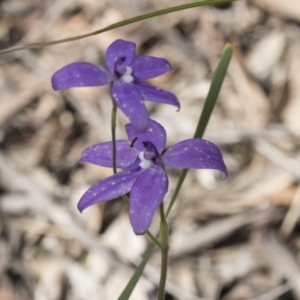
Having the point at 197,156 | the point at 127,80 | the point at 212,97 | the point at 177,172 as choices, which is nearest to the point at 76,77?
the point at 127,80

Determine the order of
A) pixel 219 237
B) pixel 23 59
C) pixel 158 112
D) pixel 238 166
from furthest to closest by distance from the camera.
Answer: pixel 23 59, pixel 158 112, pixel 238 166, pixel 219 237

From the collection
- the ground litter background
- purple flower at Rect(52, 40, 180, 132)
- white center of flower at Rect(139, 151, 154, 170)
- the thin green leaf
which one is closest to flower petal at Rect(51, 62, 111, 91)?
purple flower at Rect(52, 40, 180, 132)

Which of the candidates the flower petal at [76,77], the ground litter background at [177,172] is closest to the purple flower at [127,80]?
the flower petal at [76,77]

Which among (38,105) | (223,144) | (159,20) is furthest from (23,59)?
(223,144)

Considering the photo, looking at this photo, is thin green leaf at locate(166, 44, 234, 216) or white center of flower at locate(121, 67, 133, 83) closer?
white center of flower at locate(121, 67, 133, 83)

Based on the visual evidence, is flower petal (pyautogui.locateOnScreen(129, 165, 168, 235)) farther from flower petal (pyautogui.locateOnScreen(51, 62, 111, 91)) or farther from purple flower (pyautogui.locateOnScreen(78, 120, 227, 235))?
flower petal (pyautogui.locateOnScreen(51, 62, 111, 91))

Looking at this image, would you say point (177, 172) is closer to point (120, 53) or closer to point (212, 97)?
point (212, 97)

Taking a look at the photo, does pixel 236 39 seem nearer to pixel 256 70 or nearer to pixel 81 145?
pixel 256 70
